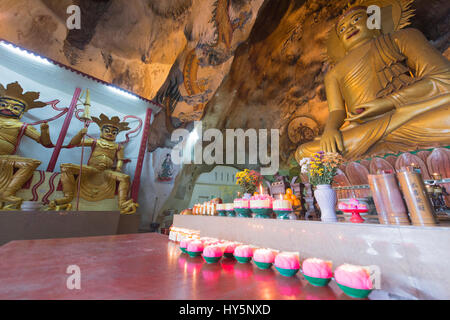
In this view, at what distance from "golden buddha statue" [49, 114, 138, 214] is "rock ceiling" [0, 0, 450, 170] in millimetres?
1094

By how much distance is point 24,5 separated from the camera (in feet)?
15.4

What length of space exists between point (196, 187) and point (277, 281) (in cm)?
623

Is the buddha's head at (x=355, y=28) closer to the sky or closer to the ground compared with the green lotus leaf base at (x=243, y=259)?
closer to the sky

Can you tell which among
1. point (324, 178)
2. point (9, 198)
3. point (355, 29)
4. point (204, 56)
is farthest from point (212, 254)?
point (355, 29)

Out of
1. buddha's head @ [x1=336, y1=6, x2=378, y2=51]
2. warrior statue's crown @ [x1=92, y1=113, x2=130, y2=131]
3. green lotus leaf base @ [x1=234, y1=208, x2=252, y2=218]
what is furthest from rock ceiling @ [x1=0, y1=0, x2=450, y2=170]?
green lotus leaf base @ [x1=234, y1=208, x2=252, y2=218]

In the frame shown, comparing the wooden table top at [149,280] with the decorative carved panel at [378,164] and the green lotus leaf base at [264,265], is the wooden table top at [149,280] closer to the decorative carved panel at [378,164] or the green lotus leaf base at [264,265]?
the green lotus leaf base at [264,265]

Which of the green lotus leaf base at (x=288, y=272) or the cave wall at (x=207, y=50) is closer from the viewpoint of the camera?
the green lotus leaf base at (x=288, y=272)

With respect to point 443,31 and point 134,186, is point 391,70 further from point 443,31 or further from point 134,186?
point 134,186

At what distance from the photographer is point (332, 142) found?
339cm

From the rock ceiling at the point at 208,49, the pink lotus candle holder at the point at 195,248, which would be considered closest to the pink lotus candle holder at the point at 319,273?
the pink lotus candle holder at the point at 195,248

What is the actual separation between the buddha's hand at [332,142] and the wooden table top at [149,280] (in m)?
3.18

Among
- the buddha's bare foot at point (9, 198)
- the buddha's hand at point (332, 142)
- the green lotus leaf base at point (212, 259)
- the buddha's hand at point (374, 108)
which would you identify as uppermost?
the buddha's hand at point (374, 108)

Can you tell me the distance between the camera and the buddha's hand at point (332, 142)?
335 cm
